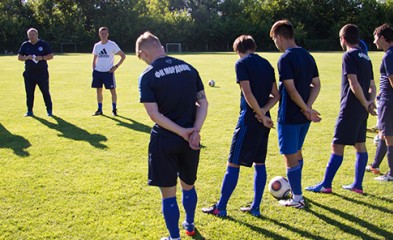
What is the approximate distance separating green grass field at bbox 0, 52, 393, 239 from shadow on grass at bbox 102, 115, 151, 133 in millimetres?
24

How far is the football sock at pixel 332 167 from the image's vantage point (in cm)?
495

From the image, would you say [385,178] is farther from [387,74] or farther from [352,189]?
[387,74]

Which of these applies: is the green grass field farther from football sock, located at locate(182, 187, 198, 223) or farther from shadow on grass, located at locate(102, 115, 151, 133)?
football sock, located at locate(182, 187, 198, 223)

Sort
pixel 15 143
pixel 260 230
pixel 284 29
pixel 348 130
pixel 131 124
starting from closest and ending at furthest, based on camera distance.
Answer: pixel 260 230
pixel 284 29
pixel 348 130
pixel 15 143
pixel 131 124

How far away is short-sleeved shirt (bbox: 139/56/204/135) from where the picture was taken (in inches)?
128

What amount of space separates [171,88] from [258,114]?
3.90 ft

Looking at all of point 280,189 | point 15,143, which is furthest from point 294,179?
point 15,143

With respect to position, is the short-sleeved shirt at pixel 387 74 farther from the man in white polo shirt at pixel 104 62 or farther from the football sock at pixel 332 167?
the man in white polo shirt at pixel 104 62

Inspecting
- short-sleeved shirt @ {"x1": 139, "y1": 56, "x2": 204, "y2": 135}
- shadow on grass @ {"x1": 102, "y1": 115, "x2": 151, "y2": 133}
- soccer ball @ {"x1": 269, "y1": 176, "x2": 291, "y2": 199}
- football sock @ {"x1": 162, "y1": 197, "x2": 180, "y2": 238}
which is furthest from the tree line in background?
football sock @ {"x1": 162, "y1": 197, "x2": 180, "y2": 238}

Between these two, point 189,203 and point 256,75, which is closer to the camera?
point 189,203

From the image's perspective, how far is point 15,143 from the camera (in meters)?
7.29

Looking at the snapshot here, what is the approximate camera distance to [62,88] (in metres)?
14.8

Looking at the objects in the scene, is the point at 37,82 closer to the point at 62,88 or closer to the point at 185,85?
the point at 62,88

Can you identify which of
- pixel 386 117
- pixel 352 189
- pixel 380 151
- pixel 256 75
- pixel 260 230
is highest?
pixel 256 75
